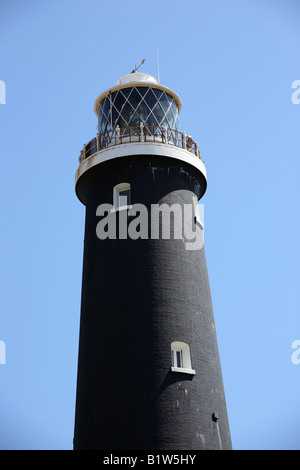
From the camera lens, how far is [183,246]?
20.3m

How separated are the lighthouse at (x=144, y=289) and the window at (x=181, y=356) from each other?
1.2 inches

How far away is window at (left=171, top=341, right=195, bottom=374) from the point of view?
1839 cm

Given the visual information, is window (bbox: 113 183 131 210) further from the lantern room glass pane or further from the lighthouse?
the lantern room glass pane

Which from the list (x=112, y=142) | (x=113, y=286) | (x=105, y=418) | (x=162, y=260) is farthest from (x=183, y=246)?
(x=105, y=418)

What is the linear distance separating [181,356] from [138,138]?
735 cm

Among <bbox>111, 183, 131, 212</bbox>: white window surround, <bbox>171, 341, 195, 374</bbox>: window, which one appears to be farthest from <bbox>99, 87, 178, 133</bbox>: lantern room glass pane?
<bbox>171, 341, 195, 374</bbox>: window

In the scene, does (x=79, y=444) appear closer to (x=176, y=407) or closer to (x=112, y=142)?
(x=176, y=407)

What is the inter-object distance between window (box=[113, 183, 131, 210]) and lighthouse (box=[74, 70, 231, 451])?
37 millimetres

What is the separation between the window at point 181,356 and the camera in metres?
18.4

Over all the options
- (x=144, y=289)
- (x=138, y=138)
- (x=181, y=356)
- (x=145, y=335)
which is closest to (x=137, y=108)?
(x=138, y=138)

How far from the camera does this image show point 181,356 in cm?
1866

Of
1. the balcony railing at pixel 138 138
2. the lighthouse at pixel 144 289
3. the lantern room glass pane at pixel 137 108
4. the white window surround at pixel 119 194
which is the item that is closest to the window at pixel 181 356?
the lighthouse at pixel 144 289

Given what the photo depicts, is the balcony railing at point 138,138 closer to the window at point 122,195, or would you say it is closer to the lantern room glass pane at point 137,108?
the lantern room glass pane at point 137,108

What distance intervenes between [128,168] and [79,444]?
8.65 metres
